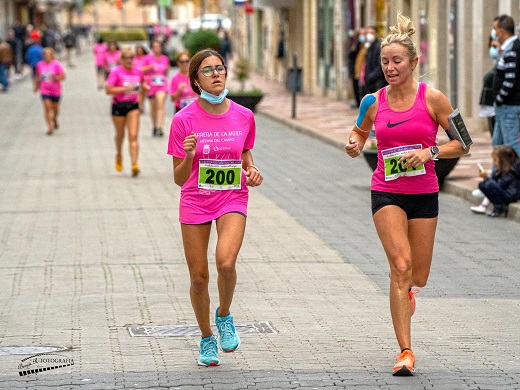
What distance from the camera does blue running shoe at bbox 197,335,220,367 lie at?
7227 mm

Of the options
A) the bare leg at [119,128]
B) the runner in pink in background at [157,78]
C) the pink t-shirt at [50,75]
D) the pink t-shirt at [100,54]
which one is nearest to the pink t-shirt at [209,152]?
the bare leg at [119,128]

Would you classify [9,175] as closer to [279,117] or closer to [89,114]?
[279,117]

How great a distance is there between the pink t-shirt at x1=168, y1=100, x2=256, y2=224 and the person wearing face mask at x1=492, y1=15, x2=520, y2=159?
7605 mm

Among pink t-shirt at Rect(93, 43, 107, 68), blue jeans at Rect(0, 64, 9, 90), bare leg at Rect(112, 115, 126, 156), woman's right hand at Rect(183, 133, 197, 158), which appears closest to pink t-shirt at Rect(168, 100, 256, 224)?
woman's right hand at Rect(183, 133, 197, 158)

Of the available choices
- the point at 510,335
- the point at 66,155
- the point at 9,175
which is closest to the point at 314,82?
the point at 66,155

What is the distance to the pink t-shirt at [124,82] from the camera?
61.6 feet

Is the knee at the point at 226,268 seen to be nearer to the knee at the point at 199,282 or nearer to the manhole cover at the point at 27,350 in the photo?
the knee at the point at 199,282

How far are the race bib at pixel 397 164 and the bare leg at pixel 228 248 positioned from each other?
0.83m

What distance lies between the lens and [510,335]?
8.14 m

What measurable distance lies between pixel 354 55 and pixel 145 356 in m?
23.8

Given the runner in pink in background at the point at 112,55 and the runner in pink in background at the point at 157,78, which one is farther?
the runner in pink in background at the point at 112,55

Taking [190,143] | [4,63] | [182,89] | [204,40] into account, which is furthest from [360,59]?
Answer: [190,143]

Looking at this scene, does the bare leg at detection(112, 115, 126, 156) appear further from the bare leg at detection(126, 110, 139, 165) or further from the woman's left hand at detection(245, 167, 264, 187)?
Answer: the woman's left hand at detection(245, 167, 264, 187)

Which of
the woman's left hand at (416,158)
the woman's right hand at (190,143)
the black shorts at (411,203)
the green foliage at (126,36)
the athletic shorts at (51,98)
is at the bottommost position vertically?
the green foliage at (126,36)
